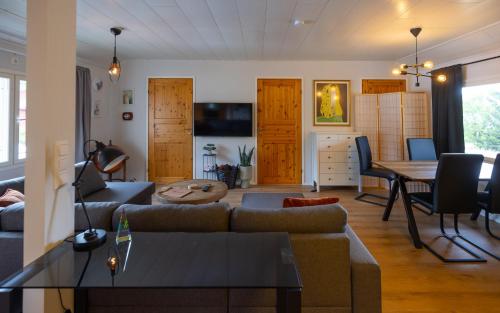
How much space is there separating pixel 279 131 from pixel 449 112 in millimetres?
2804

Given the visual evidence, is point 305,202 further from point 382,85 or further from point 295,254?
point 382,85

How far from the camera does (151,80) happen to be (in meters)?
5.51

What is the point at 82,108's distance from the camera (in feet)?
15.5

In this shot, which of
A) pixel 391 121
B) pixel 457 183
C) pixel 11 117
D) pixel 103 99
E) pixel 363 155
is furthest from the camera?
pixel 103 99

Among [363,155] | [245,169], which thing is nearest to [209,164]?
[245,169]

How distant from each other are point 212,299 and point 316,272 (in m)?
0.57

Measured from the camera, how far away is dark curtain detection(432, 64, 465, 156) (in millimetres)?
4176

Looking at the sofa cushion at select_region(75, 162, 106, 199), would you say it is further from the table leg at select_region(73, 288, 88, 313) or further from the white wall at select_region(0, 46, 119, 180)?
the white wall at select_region(0, 46, 119, 180)

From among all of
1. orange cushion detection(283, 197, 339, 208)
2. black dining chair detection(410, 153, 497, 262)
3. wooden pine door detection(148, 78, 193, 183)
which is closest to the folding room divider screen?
black dining chair detection(410, 153, 497, 262)

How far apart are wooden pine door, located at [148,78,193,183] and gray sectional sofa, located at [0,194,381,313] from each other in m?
3.96

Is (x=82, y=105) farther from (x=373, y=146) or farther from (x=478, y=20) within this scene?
(x=478, y=20)

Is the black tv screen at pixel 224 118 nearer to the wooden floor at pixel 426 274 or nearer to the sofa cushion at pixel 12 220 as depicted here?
the wooden floor at pixel 426 274

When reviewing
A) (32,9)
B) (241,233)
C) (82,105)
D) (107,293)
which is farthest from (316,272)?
(82,105)

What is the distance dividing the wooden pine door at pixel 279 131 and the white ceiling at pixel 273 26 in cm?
76
